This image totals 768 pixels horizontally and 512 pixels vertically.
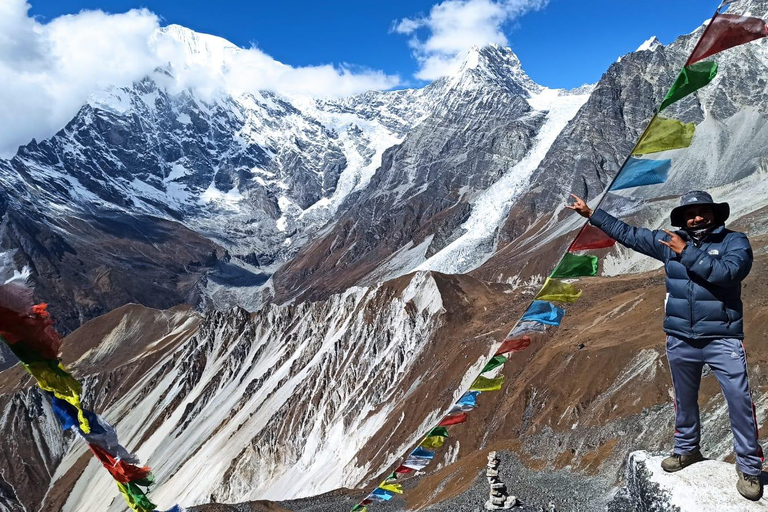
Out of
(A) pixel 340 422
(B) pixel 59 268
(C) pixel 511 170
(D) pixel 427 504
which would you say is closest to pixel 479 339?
(A) pixel 340 422

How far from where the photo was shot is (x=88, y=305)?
526 feet

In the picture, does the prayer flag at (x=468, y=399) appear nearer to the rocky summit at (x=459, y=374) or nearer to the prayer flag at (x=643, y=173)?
the rocky summit at (x=459, y=374)

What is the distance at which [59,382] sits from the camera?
5773 mm

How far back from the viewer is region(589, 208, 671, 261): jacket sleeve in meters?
5.89

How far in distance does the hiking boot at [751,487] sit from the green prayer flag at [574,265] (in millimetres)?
2654

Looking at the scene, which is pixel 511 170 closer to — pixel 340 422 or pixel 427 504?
pixel 340 422

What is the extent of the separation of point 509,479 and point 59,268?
182m

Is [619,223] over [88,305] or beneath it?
beneath

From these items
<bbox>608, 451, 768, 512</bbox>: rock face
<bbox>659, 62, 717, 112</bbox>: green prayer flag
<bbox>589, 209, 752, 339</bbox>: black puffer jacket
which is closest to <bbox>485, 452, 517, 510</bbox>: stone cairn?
<bbox>608, 451, 768, 512</bbox>: rock face

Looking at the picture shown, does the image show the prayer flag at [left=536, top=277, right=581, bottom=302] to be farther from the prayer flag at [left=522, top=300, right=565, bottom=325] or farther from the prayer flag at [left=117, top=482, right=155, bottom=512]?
the prayer flag at [left=117, top=482, right=155, bottom=512]

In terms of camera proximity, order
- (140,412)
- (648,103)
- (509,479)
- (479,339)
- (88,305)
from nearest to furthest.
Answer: (509,479) < (479,339) < (140,412) < (648,103) < (88,305)

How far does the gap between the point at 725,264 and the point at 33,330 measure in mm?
6290

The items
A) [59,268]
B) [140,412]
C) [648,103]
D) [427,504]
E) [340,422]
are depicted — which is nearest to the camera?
[427,504]

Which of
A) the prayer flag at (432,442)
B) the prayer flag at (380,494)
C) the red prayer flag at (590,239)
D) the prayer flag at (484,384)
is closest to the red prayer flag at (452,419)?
the prayer flag at (432,442)
